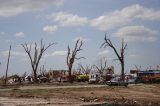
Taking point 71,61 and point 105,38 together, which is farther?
point 71,61

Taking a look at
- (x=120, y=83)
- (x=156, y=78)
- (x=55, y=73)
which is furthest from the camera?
(x=55, y=73)

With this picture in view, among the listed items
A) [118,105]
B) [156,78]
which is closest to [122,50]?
[156,78]

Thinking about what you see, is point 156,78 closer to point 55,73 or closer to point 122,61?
point 122,61

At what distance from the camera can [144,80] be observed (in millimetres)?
72500

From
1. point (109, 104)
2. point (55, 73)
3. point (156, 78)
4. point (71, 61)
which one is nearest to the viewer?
point (109, 104)

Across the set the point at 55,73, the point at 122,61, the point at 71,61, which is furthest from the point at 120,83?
the point at 55,73

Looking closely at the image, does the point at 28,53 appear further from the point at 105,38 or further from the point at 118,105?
the point at 118,105

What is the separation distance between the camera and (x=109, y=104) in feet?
76.8

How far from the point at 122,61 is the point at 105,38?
17.4 feet

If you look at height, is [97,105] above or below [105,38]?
below

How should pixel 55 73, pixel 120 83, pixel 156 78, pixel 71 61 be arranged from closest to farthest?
pixel 120 83 → pixel 156 78 → pixel 71 61 → pixel 55 73

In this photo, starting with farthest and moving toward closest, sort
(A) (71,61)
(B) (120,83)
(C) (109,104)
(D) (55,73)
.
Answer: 1. (D) (55,73)
2. (A) (71,61)
3. (B) (120,83)
4. (C) (109,104)

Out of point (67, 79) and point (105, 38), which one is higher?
point (105, 38)

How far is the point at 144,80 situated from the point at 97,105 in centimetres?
5004
